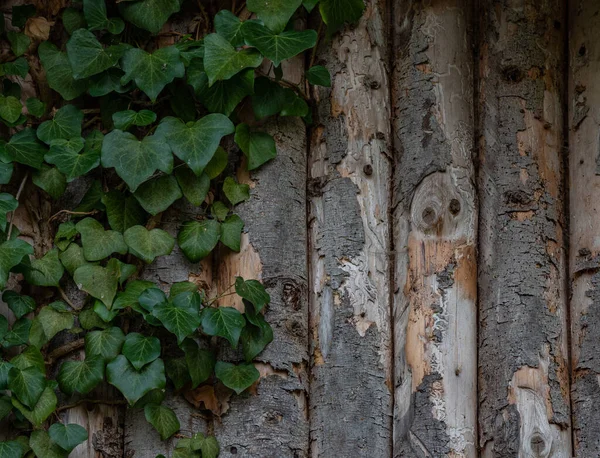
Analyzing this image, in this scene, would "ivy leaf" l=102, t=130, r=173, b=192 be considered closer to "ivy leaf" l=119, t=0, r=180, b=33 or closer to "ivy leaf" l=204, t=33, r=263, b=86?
"ivy leaf" l=204, t=33, r=263, b=86

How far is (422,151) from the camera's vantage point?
2.79 m

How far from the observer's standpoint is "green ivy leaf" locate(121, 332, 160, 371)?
8.29 feet

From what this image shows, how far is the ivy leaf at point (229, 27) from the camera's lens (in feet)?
8.72

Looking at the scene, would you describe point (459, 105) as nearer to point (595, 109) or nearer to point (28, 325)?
point (595, 109)

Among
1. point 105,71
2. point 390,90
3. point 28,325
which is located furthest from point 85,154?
point 390,90

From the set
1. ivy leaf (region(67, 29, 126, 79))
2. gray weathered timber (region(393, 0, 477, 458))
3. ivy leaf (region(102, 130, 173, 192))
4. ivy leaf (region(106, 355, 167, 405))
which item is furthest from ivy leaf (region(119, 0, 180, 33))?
ivy leaf (region(106, 355, 167, 405))

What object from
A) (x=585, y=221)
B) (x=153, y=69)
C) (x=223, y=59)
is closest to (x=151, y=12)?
(x=153, y=69)

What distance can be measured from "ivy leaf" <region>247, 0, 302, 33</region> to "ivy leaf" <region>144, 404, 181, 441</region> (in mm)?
1015

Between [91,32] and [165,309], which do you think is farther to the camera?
[91,32]

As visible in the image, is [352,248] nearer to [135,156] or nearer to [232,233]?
[232,233]

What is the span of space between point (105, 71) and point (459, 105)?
3.20 ft

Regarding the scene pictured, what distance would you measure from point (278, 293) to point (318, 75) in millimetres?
599

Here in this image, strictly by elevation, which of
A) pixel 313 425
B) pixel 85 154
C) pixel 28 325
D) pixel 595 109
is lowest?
pixel 313 425

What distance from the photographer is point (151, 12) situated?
2.74 m
